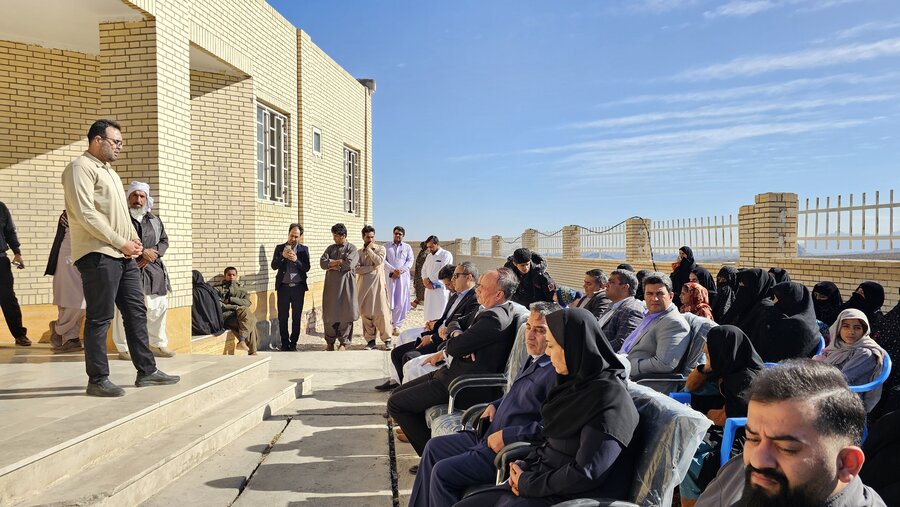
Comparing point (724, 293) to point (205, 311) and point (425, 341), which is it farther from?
point (205, 311)

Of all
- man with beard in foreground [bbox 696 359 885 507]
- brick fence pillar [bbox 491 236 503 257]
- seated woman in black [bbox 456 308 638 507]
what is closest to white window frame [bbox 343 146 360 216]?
brick fence pillar [bbox 491 236 503 257]

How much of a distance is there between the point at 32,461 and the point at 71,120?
20.2 ft

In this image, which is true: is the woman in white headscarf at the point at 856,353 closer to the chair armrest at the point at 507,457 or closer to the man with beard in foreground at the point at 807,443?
the chair armrest at the point at 507,457

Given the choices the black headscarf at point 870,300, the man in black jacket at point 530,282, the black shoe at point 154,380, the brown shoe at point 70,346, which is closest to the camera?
the black shoe at point 154,380

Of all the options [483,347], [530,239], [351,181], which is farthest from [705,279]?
[530,239]

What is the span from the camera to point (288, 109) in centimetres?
1059

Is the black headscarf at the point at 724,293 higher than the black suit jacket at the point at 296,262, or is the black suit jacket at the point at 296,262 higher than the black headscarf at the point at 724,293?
the black suit jacket at the point at 296,262

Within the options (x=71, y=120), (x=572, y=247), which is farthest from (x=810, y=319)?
(x=572, y=247)

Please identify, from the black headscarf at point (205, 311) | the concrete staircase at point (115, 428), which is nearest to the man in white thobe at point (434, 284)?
the black headscarf at point (205, 311)

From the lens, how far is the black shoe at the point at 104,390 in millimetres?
4145

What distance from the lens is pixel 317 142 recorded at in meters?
12.1

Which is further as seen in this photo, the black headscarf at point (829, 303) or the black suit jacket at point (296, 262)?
the black suit jacket at point (296, 262)

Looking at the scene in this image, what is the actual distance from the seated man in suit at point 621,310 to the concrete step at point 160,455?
311 centimetres

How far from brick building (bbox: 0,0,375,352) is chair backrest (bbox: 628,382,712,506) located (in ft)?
18.3
